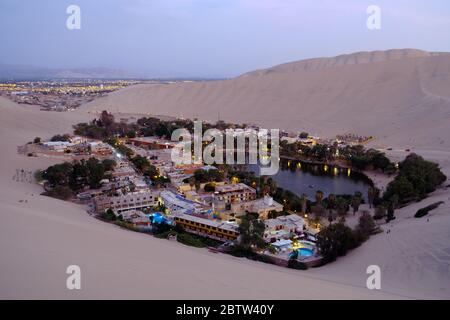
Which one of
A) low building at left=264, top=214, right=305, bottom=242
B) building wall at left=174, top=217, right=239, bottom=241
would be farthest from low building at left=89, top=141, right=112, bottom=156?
low building at left=264, top=214, right=305, bottom=242

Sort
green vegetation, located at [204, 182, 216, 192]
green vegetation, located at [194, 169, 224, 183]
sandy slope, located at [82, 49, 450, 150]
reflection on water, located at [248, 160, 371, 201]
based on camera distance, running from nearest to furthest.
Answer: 1. green vegetation, located at [204, 182, 216, 192]
2. green vegetation, located at [194, 169, 224, 183]
3. reflection on water, located at [248, 160, 371, 201]
4. sandy slope, located at [82, 49, 450, 150]

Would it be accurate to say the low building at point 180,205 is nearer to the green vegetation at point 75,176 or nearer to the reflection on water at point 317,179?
the green vegetation at point 75,176

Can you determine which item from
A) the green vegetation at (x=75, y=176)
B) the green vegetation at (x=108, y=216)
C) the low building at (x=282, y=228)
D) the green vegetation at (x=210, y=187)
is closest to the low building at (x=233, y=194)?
the green vegetation at (x=210, y=187)

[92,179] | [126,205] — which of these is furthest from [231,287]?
[92,179]

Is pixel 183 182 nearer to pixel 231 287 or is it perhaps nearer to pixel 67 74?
pixel 231 287

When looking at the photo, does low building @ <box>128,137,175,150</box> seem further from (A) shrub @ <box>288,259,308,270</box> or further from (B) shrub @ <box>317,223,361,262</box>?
(A) shrub @ <box>288,259,308,270</box>

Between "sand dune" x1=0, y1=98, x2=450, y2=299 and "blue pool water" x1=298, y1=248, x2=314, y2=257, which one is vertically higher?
"sand dune" x1=0, y1=98, x2=450, y2=299
